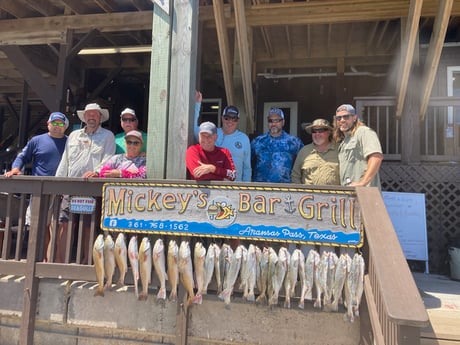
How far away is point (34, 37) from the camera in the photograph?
19.3ft

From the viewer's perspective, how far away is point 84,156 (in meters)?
3.74

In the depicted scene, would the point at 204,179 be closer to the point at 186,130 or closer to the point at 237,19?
the point at 186,130

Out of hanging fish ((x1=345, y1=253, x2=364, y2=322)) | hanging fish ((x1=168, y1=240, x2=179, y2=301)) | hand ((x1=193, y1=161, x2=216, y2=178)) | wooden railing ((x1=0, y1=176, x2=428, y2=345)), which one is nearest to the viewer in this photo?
wooden railing ((x1=0, y1=176, x2=428, y2=345))

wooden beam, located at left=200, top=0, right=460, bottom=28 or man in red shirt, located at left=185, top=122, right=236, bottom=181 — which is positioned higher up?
wooden beam, located at left=200, top=0, right=460, bottom=28

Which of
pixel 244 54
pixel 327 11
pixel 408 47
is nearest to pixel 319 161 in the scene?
pixel 244 54

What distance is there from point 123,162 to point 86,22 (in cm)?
333

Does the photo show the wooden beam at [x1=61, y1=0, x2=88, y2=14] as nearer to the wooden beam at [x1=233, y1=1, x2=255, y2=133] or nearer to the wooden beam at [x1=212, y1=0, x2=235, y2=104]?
the wooden beam at [x1=212, y1=0, x2=235, y2=104]

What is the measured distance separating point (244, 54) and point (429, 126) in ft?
11.8

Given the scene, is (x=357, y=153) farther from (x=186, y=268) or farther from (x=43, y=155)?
(x=43, y=155)

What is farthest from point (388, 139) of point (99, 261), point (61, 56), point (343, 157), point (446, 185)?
point (61, 56)

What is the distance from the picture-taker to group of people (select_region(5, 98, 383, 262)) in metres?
3.23

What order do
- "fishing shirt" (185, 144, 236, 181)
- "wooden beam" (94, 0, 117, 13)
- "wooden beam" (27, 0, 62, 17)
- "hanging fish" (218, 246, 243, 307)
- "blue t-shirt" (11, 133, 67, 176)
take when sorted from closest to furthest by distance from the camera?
1. "hanging fish" (218, 246, 243, 307)
2. "fishing shirt" (185, 144, 236, 181)
3. "blue t-shirt" (11, 133, 67, 176)
4. "wooden beam" (94, 0, 117, 13)
5. "wooden beam" (27, 0, 62, 17)

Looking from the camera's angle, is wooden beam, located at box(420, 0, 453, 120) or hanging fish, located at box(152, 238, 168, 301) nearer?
hanging fish, located at box(152, 238, 168, 301)

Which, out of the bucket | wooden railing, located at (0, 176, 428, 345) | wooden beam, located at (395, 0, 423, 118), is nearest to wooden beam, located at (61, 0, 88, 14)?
wooden railing, located at (0, 176, 428, 345)
